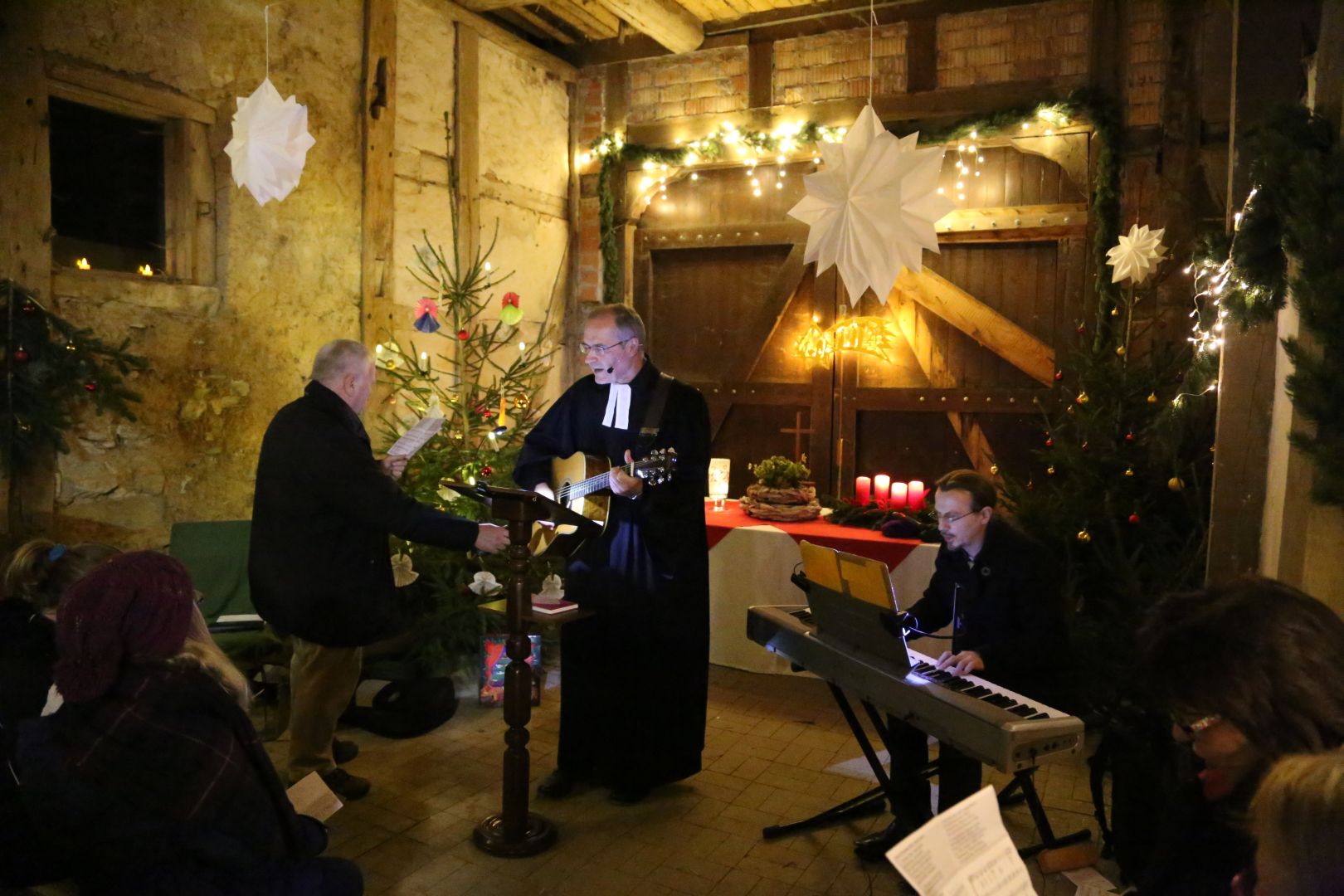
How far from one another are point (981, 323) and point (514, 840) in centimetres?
489

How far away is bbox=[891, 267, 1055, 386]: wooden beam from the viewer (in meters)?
6.73

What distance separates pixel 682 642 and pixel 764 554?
182 centimetres

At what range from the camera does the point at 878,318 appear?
24.0ft

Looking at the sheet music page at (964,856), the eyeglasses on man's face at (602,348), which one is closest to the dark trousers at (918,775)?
the sheet music page at (964,856)

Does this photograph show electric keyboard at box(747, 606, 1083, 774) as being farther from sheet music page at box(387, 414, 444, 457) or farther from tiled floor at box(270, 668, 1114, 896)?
sheet music page at box(387, 414, 444, 457)

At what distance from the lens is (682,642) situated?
4.17 meters

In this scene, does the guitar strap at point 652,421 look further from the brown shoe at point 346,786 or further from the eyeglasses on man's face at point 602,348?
the brown shoe at point 346,786

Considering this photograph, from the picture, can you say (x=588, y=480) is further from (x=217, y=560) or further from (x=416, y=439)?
(x=217, y=560)

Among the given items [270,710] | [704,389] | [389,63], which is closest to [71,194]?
[389,63]

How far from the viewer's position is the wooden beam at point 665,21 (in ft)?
22.0

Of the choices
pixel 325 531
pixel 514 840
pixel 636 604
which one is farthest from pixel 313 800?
pixel 636 604

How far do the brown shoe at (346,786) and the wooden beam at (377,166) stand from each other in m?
3.25

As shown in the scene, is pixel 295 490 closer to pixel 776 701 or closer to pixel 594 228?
pixel 776 701

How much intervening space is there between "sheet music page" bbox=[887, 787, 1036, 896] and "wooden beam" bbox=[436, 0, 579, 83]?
6847mm
